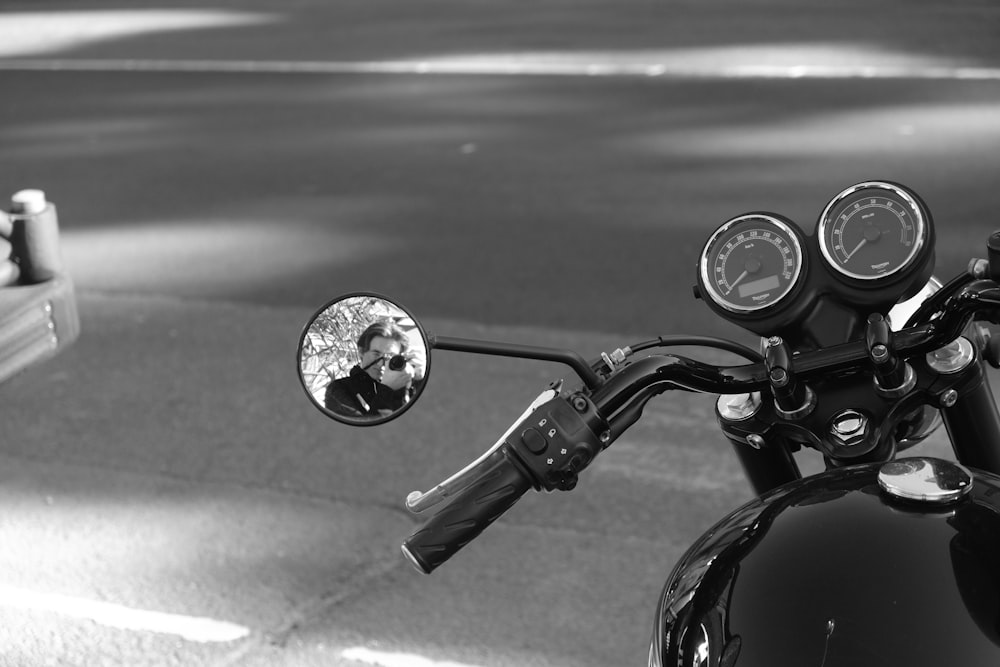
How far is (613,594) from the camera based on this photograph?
3553 mm

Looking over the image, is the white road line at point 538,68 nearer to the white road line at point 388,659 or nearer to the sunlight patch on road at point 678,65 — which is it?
the sunlight patch on road at point 678,65

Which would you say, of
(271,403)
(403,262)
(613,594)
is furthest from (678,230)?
(613,594)

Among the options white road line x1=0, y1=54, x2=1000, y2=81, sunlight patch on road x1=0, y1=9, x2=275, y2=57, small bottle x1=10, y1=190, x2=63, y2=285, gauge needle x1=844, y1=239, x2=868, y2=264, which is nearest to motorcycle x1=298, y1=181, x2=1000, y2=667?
gauge needle x1=844, y1=239, x2=868, y2=264

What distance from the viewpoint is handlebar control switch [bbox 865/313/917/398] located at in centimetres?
149

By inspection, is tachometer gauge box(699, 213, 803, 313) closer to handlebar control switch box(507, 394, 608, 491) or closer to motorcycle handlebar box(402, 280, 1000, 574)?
motorcycle handlebar box(402, 280, 1000, 574)

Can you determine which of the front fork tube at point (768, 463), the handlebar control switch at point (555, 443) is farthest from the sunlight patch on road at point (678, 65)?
the handlebar control switch at point (555, 443)

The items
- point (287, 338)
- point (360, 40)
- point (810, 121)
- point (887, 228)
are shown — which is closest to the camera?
point (887, 228)

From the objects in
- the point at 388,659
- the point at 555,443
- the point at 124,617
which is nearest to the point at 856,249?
the point at 555,443

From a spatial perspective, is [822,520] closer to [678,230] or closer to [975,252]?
[975,252]

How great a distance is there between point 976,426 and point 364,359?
0.89m

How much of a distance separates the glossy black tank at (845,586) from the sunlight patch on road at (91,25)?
15.1m

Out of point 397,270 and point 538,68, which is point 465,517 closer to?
point 397,270

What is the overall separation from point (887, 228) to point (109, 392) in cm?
415

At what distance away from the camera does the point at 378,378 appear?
1385 mm
